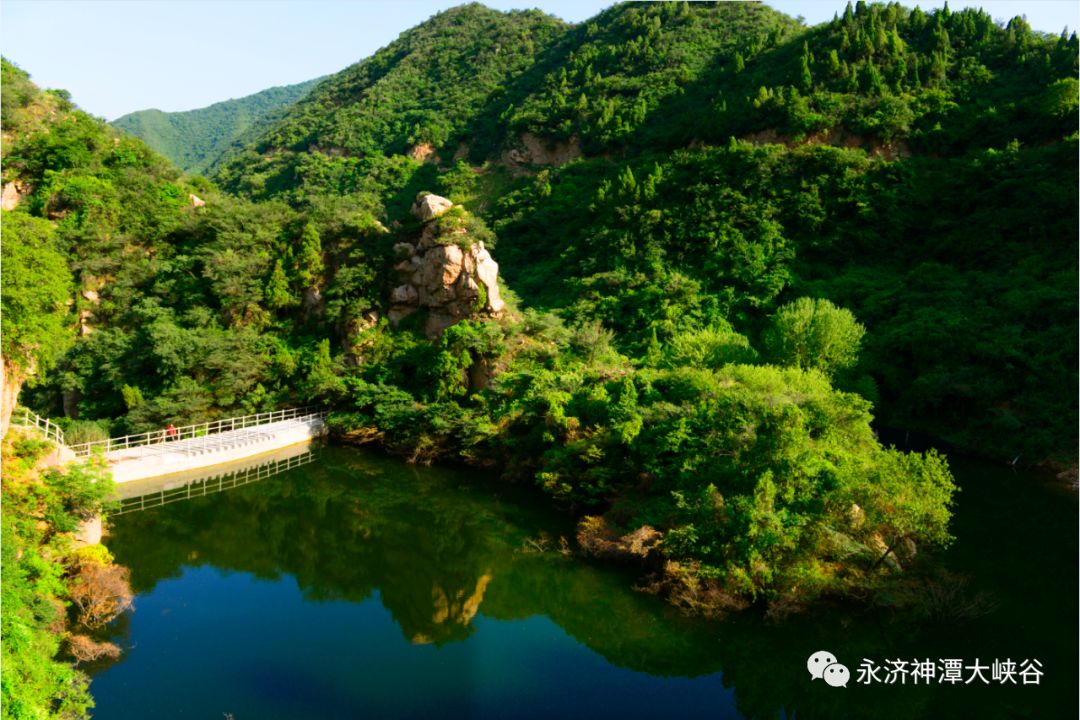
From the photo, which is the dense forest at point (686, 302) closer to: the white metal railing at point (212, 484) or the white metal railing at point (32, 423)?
the white metal railing at point (32, 423)

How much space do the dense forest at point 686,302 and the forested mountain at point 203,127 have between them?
64384mm

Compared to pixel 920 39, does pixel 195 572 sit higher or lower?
lower

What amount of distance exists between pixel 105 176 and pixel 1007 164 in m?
52.6

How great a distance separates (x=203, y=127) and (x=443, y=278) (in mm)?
124837

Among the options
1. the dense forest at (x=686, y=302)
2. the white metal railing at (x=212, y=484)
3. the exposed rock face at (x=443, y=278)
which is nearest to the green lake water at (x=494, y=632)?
the white metal railing at (x=212, y=484)

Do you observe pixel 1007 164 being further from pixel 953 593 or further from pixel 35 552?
pixel 35 552

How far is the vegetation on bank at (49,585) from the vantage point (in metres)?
9.36

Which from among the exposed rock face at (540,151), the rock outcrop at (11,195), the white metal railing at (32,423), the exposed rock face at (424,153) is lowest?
the white metal railing at (32,423)

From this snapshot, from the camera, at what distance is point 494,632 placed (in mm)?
14258

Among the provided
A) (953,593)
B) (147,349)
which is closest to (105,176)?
(147,349)

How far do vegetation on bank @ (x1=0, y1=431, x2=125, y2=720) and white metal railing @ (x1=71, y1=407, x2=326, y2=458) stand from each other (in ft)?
30.8

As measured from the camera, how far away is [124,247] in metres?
35.2

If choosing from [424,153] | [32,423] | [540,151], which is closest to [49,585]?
[32,423]

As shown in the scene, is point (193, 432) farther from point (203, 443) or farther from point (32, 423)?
point (32, 423)
